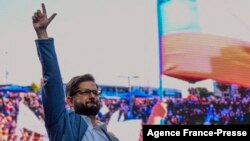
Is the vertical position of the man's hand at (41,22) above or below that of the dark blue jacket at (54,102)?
above

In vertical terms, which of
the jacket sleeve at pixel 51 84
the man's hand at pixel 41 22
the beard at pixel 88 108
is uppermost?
the man's hand at pixel 41 22

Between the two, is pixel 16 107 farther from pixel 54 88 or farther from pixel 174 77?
pixel 54 88

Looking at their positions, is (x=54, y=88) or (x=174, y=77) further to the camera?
(x=174, y=77)

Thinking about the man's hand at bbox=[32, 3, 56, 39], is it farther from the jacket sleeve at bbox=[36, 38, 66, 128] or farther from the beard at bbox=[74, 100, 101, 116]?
the beard at bbox=[74, 100, 101, 116]

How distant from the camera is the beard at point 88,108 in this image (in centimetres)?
140

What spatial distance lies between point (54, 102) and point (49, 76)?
0.23 feet

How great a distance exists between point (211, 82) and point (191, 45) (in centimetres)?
45

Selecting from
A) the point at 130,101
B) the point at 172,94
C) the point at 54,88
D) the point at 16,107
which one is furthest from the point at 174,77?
the point at 54,88

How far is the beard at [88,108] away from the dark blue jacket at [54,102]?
0.29 ft

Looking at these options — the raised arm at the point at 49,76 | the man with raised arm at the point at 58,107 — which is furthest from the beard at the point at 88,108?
the raised arm at the point at 49,76

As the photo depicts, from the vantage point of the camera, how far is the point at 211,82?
5.05 m

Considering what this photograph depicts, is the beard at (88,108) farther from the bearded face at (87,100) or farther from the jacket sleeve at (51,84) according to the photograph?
the jacket sleeve at (51,84)

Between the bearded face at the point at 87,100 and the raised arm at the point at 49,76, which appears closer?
the raised arm at the point at 49,76

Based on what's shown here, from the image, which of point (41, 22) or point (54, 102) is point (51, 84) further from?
point (41, 22)
